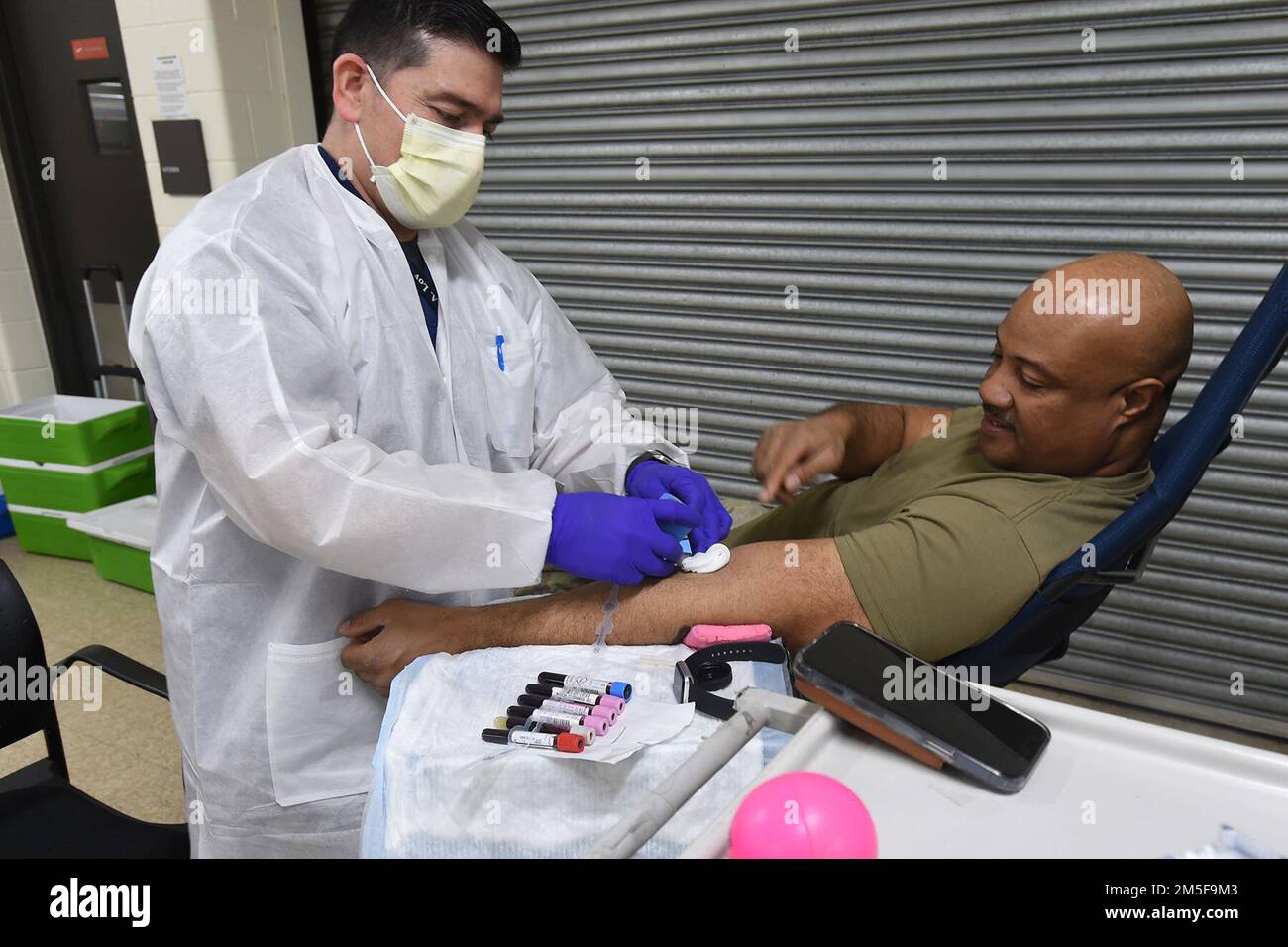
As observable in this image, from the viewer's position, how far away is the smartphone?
69cm

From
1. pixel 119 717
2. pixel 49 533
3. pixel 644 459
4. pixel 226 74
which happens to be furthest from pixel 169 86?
pixel 644 459

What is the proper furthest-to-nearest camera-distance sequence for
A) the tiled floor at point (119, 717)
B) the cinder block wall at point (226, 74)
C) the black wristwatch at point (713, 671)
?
1. the cinder block wall at point (226, 74)
2. the tiled floor at point (119, 717)
3. the black wristwatch at point (713, 671)

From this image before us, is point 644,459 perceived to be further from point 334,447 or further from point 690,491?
point 334,447

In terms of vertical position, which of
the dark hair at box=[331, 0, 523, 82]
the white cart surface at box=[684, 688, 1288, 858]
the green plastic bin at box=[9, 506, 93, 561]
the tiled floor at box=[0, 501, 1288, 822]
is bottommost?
the tiled floor at box=[0, 501, 1288, 822]

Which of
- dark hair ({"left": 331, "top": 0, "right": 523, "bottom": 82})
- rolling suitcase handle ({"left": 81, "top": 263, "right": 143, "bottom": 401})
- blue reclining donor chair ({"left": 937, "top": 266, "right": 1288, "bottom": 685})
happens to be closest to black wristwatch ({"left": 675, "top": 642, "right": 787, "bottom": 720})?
blue reclining donor chair ({"left": 937, "top": 266, "right": 1288, "bottom": 685})

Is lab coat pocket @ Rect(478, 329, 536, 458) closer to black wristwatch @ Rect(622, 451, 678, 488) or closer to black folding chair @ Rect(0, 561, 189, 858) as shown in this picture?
A: black wristwatch @ Rect(622, 451, 678, 488)

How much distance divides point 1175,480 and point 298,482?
115 cm

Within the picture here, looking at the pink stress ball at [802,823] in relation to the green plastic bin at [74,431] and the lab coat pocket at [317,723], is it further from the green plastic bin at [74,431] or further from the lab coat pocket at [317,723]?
the green plastic bin at [74,431]

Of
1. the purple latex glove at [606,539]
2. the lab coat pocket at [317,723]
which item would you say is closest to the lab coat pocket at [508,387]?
the purple latex glove at [606,539]

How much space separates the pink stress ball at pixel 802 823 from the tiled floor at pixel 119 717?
0.98 metres

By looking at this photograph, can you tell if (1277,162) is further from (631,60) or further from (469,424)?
(469,424)

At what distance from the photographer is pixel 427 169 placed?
4.31ft

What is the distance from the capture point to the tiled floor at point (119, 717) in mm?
2084

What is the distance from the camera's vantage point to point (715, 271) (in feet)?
8.57
